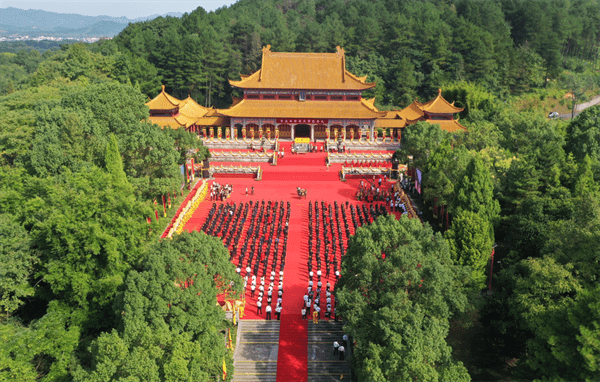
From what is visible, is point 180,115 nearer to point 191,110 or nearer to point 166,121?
point 166,121

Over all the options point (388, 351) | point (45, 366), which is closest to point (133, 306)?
point (45, 366)

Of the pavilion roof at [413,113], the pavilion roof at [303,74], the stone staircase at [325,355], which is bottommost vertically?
the stone staircase at [325,355]

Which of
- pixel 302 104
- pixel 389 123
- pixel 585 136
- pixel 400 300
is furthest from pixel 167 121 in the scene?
pixel 400 300

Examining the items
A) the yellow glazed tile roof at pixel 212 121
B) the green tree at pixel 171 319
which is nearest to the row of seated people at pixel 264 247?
the green tree at pixel 171 319

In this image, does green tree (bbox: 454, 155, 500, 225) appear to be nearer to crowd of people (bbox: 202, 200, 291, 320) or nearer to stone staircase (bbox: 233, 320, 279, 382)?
crowd of people (bbox: 202, 200, 291, 320)

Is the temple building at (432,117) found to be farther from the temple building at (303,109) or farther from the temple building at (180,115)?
the temple building at (180,115)
